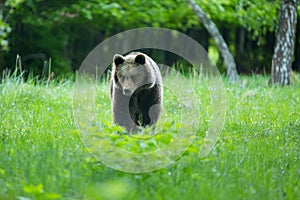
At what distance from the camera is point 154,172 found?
4.01 meters

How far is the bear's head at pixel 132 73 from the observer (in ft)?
18.5

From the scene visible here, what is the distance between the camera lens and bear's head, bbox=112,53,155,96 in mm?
5629

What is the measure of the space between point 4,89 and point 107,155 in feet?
15.2

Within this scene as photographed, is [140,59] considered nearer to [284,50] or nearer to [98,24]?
[284,50]

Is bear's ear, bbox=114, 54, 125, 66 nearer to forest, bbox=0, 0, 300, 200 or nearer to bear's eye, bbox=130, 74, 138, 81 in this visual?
forest, bbox=0, 0, 300, 200

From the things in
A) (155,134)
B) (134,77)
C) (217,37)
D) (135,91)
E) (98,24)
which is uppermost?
(134,77)

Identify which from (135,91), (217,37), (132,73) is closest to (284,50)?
(217,37)

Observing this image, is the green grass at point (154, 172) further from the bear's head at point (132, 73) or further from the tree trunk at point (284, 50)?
the tree trunk at point (284, 50)

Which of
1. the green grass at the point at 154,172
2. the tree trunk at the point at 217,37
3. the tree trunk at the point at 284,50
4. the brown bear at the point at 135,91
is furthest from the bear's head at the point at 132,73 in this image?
the tree trunk at the point at 217,37

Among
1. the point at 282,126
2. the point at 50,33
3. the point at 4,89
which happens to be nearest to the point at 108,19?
the point at 50,33

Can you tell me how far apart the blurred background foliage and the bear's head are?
6.51m

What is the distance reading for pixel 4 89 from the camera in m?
8.18

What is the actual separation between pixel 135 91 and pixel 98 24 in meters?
11.8

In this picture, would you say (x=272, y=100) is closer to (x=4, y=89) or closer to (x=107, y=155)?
(x=4, y=89)
